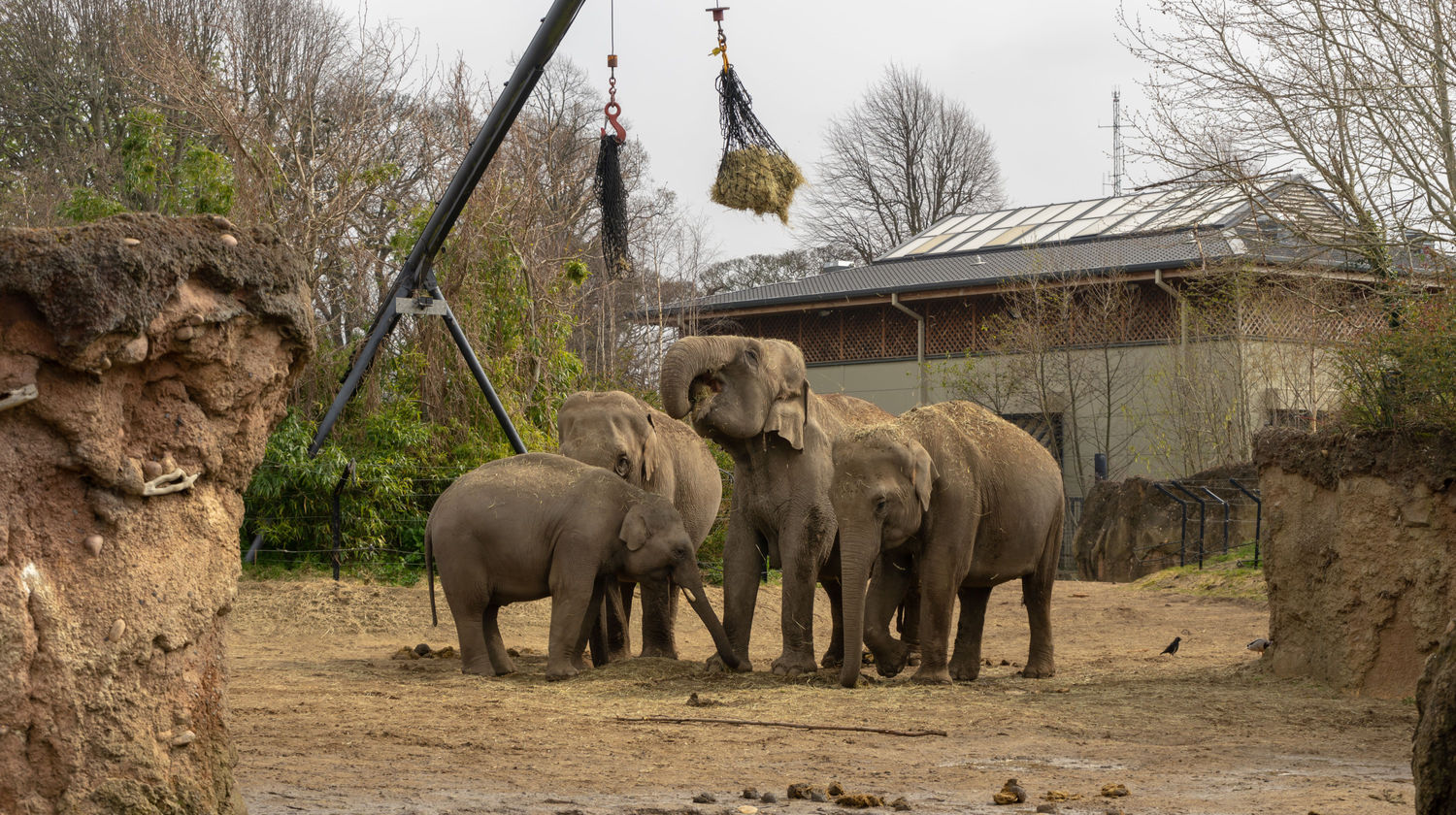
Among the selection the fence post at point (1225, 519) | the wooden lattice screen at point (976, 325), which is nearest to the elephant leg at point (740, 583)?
the fence post at point (1225, 519)

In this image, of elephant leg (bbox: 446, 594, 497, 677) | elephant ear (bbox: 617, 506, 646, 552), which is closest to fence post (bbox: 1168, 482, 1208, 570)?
elephant ear (bbox: 617, 506, 646, 552)

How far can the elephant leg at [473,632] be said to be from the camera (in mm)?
10430

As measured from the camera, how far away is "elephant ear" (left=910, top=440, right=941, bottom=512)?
9.85m

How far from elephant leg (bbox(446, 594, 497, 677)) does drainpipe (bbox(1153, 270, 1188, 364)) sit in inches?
648

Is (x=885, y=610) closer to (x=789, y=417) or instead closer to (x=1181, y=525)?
(x=789, y=417)

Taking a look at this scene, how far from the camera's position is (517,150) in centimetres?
2669

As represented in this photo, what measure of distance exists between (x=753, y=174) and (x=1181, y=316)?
1375cm

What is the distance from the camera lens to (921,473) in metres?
9.91

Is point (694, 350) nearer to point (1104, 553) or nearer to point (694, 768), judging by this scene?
point (694, 768)

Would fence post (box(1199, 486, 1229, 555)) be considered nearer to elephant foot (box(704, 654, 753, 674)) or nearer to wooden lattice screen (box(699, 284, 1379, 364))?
wooden lattice screen (box(699, 284, 1379, 364))

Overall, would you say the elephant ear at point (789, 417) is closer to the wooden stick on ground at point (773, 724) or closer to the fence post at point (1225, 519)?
the wooden stick on ground at point (773, 724)

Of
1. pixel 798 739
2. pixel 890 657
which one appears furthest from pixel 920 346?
pixel 798 739

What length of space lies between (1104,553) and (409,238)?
424 inches

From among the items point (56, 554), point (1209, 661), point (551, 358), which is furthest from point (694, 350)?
point (551, 358)
